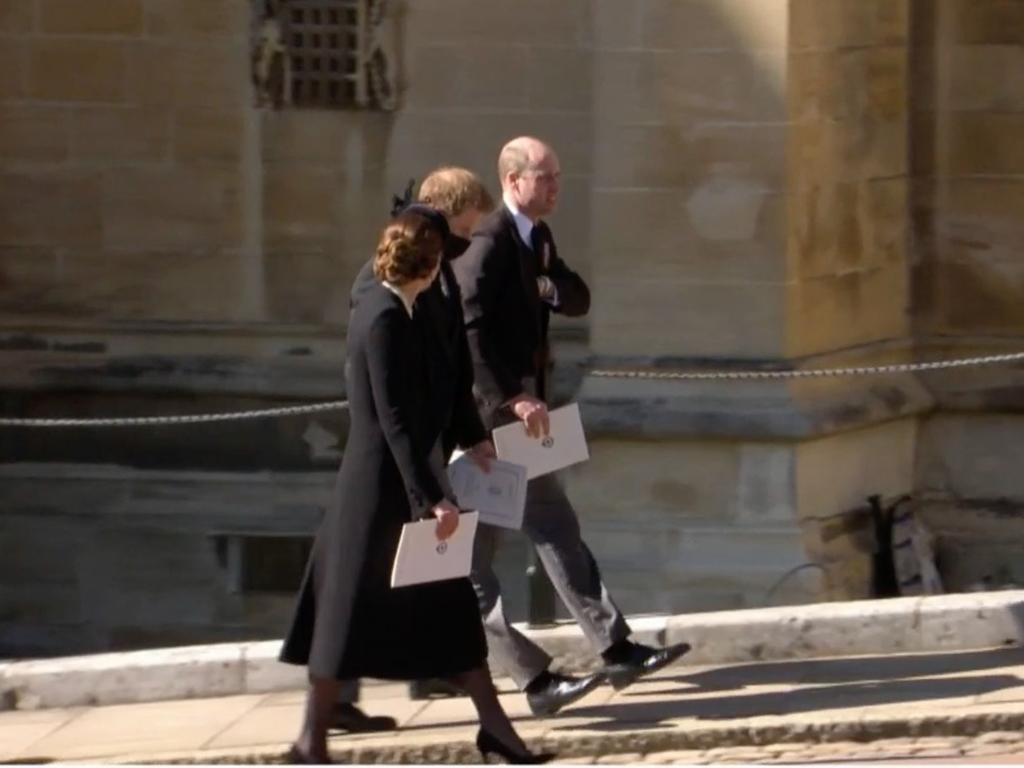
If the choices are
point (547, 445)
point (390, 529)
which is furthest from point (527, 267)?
point (390, 529)

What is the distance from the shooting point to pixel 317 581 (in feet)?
24.7

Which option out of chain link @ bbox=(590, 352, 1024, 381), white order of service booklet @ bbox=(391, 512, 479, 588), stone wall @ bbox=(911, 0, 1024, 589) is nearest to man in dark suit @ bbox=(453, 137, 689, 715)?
white order of service booklet @ bbox=(391, 512, 479, 588)

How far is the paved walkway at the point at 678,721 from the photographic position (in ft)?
25.2

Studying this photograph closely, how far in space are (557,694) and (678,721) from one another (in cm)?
36

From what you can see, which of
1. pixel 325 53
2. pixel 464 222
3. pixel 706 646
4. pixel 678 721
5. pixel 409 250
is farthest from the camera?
pixel 325 53

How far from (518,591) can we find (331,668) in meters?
3.58

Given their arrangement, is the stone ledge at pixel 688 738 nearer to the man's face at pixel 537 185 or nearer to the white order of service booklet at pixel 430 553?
the white order of service booklet at pixel 430 553

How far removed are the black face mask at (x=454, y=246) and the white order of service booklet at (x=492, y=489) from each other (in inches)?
22.5

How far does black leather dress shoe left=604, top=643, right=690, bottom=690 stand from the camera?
26.6ft

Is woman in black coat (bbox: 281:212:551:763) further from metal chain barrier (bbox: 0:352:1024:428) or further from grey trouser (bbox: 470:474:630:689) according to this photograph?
metal chain barrier (bbox: 0:352:1024:428)

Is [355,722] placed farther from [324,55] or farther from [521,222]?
[324,55]

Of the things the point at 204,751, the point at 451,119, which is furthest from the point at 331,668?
the point at 451,119

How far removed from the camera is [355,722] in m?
7.98

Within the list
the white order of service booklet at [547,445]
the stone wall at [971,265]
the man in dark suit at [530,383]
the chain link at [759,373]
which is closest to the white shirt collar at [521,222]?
the man in dark suit at [530,383]
